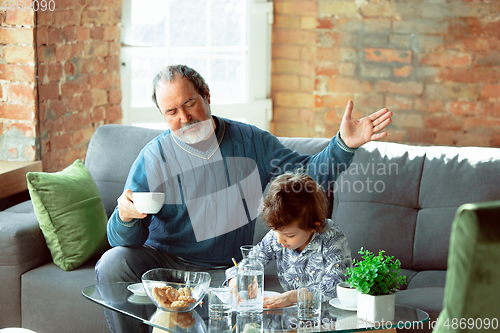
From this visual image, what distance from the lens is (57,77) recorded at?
8.86 feet

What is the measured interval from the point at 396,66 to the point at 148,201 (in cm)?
227

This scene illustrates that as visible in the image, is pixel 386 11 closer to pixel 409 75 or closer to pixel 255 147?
pixel 409 75

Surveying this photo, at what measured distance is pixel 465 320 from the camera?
0.74 meters

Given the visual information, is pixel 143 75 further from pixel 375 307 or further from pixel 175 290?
pixel 375 307

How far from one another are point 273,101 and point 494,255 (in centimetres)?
302

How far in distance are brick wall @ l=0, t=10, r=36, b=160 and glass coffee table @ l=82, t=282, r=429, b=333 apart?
1379 mm

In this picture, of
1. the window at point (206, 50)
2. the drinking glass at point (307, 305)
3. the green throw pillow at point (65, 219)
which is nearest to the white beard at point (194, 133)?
the green throw pillow at point (65, 219)

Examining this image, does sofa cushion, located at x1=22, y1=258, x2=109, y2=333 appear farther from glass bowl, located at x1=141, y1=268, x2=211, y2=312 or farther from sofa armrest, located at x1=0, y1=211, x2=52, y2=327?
glass bowl, located at x1=141, y1=268, x2=211, y2=312

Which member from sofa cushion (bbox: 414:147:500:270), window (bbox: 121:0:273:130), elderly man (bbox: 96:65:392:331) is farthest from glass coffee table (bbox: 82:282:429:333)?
window (bbox: 121:0:273:130)

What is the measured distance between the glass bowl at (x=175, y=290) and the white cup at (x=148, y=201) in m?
0.17

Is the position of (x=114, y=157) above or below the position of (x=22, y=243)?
above

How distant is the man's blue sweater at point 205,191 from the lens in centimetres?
195

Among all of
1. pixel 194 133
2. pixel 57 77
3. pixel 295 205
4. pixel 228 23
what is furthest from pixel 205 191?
pixel 228 23

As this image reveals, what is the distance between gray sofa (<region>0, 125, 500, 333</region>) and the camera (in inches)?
79.7
